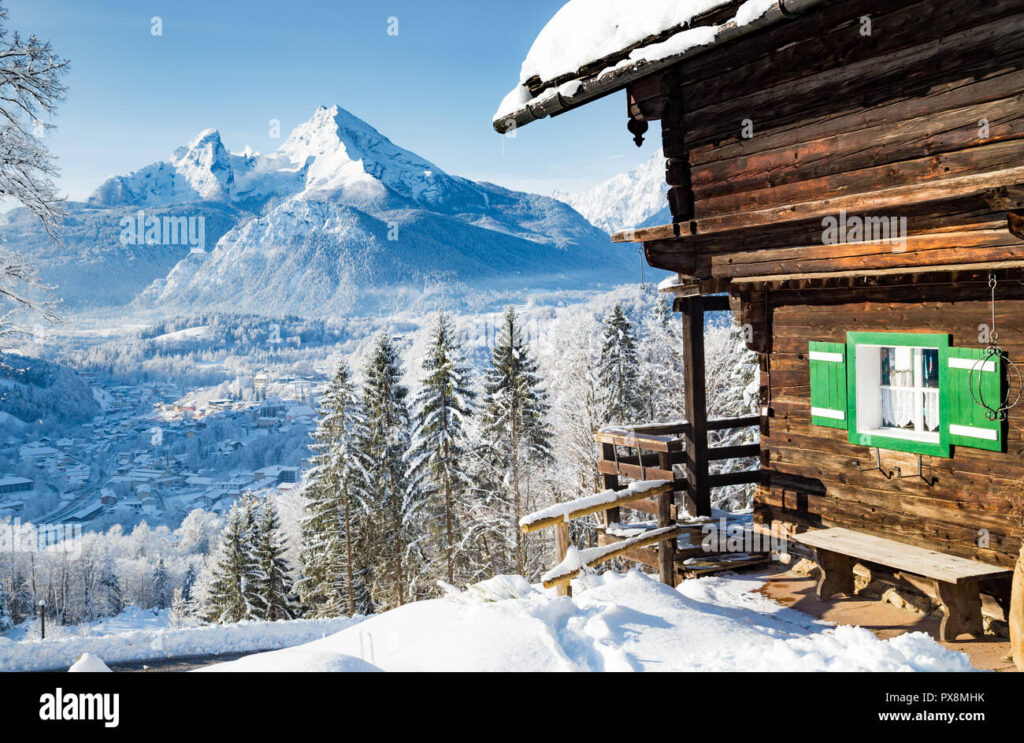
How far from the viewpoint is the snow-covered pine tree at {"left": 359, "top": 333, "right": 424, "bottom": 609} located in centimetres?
2750

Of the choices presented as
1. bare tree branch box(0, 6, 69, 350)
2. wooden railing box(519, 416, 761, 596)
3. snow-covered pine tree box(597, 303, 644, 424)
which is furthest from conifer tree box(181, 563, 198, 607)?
wooden railing box(519, 416, 761, 596)

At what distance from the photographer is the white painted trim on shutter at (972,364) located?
21.0 feet

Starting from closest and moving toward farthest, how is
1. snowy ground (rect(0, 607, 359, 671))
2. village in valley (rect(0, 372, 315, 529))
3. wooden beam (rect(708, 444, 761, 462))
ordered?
1. wooden beam (rect(708, 444, 761, 462))
2. snowy ground (rect(0, 607, 359, 671))
3. village in valley (rect(0, 372, 315, 529))

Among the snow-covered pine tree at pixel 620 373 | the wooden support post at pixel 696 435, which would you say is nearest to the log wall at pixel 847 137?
the wooden support post at pixel 696 435

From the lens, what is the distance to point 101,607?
62938 mm

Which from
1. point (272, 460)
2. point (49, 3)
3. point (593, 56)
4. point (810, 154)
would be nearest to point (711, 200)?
point (810, 154)

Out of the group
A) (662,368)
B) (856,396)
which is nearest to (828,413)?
(856,396)

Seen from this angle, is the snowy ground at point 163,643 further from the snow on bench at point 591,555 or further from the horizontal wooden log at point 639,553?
the snow on bench at point 591,555

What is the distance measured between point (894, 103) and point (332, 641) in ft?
23.1

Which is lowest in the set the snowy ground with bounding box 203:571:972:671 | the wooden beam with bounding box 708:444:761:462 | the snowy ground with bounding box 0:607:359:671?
the snowy ground with bounding box 0:607:359:671

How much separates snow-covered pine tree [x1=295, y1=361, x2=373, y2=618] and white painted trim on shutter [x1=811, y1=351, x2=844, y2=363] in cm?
2149

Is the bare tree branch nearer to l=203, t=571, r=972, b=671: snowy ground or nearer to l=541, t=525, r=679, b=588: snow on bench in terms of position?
l=203, t=571, r=972, b=671: snowy ground

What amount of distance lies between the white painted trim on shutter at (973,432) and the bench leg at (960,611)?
4.45ft
